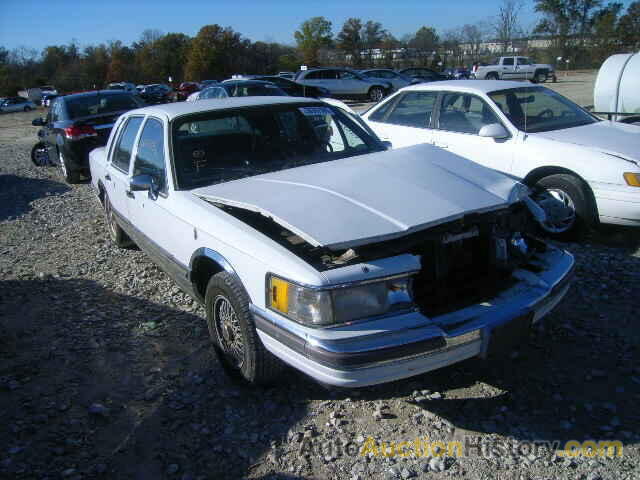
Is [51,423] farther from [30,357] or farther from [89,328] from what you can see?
[89,328]

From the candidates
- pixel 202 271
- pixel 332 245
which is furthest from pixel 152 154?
pixel 332 245

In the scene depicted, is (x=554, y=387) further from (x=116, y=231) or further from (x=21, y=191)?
(x=21, y=191)

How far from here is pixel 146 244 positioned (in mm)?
4199

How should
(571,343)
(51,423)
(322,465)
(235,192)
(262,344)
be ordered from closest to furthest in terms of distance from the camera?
(322,465), (262,344), (51,423), (235,192), (571,343)

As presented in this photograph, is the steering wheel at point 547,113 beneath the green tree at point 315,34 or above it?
beneath

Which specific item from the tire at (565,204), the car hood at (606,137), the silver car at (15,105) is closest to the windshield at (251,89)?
the car hood at (606,137)

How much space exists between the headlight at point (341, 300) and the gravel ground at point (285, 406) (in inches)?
29.1

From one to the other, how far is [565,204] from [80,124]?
8.17m

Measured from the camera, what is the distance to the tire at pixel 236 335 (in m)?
2.73

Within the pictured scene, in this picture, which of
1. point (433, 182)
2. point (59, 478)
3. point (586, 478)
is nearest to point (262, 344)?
point (59, 478)

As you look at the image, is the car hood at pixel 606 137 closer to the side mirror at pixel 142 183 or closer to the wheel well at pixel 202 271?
the wheel well at pixel 202 271

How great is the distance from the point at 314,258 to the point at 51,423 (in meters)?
1.84

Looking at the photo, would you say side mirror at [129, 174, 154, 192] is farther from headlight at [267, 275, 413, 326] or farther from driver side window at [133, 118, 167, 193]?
headlight at [267, 275, 413, 326]

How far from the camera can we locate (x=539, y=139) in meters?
5.26
